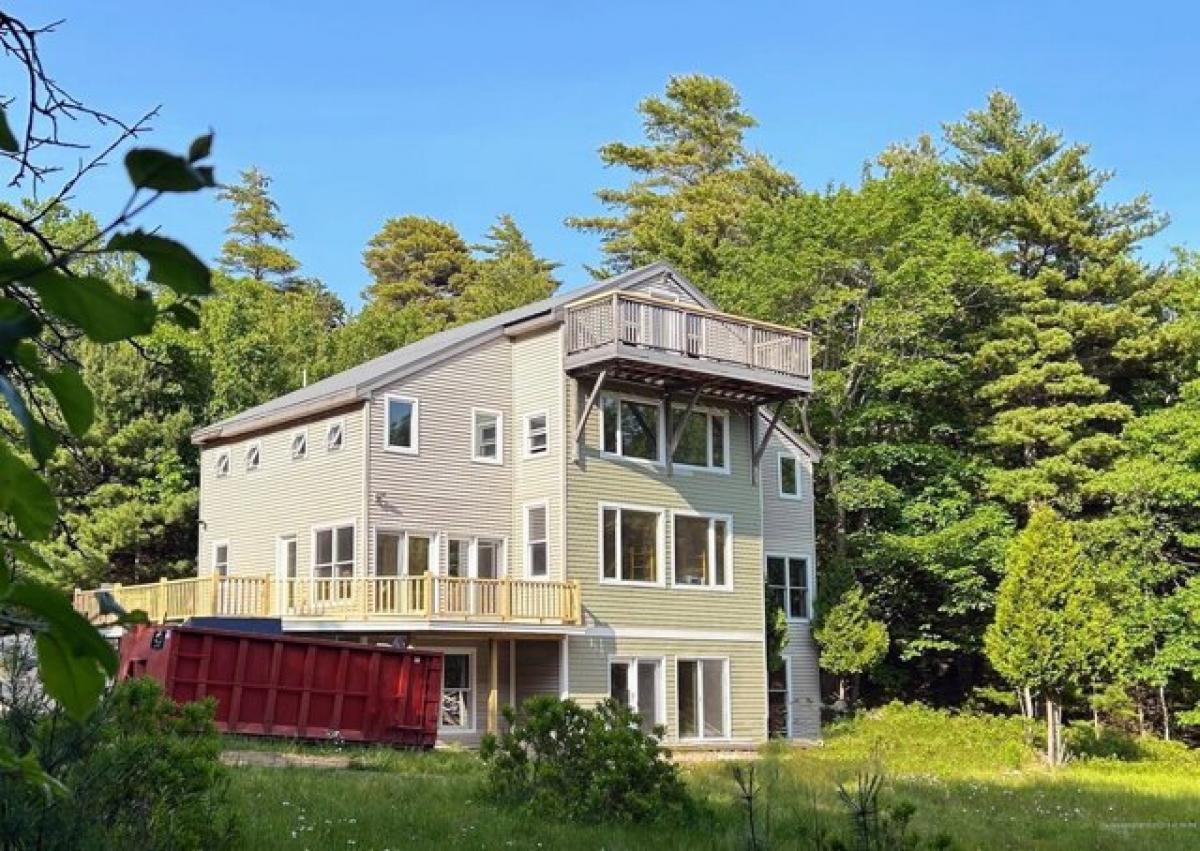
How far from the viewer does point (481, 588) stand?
24.1 meters

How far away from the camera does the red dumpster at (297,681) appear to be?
58.9 feet

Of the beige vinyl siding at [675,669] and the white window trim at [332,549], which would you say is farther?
the beige vinyl siding at [675,669]

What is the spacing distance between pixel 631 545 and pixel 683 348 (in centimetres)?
410

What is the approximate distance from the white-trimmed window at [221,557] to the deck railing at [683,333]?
31.1ft

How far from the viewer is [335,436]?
26141 mm

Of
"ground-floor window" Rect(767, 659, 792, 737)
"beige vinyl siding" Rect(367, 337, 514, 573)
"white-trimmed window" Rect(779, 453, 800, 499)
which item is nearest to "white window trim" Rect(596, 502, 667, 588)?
"beige vinyl siding" Rect(367, 337, 514, 573)

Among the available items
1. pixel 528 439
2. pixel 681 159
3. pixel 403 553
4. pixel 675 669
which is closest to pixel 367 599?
pixel 403 553

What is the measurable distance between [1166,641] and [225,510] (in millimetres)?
21937

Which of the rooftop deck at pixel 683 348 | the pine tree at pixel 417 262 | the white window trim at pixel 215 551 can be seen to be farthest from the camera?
the pine tree at pixel 417 262

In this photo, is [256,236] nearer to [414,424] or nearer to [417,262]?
[417,262]

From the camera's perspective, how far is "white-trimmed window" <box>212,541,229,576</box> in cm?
2958

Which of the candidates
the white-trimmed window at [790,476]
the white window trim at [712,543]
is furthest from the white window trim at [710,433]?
the white-trimmed window at [790,476]

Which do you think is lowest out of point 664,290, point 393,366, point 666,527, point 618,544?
point 618,544

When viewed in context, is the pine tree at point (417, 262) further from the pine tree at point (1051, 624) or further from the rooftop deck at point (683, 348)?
the pine tree at point (1051, 624)
